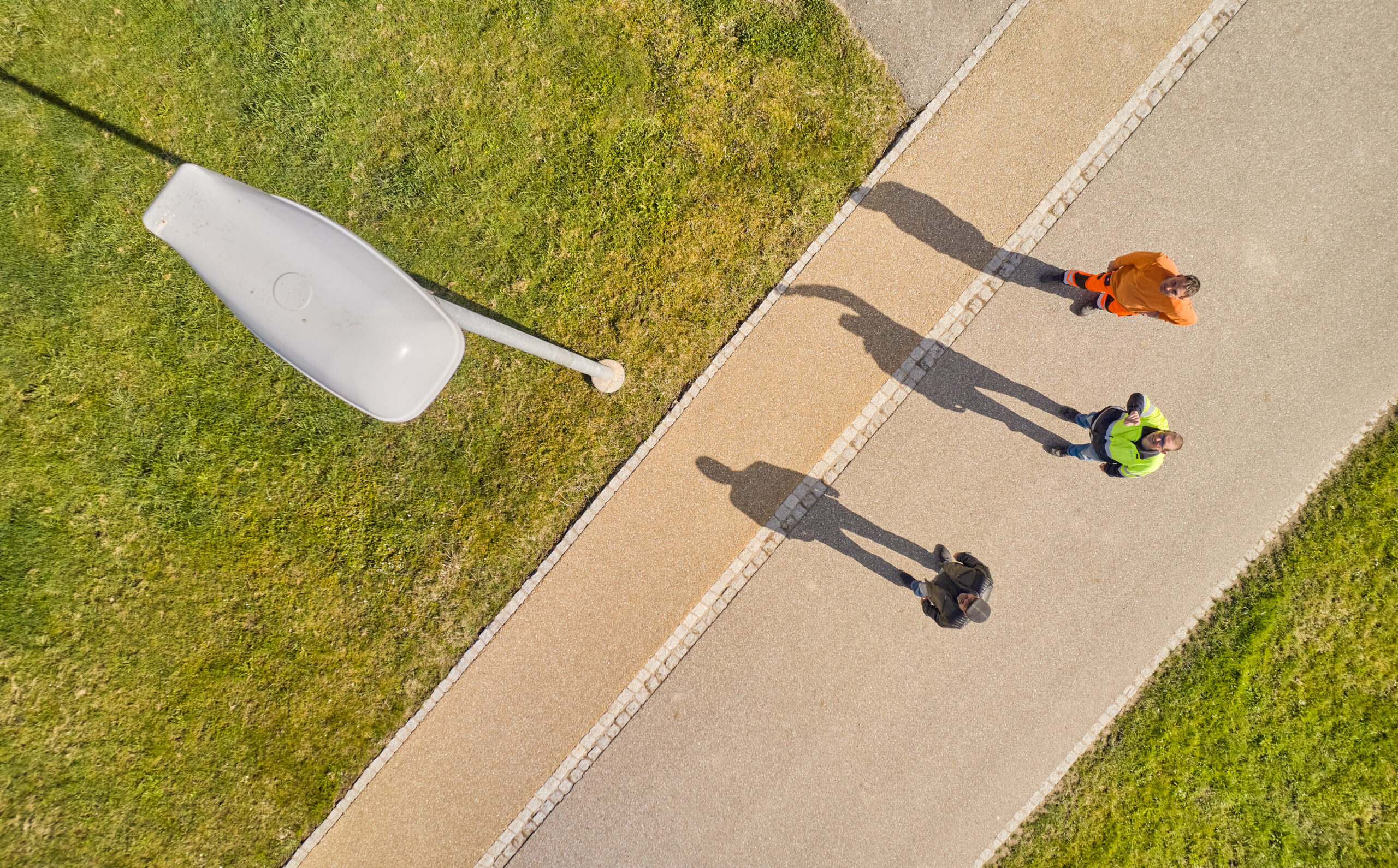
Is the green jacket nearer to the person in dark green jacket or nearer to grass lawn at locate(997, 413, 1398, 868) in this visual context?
the person in dark green jacket

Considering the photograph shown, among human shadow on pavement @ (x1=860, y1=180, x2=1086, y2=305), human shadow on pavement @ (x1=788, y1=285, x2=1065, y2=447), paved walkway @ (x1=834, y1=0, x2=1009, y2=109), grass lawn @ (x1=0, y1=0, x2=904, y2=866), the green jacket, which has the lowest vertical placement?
grass lawn @ (x1=0, y1=0, x2=904, y2=866)

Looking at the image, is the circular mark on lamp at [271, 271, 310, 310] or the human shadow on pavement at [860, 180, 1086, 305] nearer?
the circular mark on lamp at [271, 271, 310, 310]

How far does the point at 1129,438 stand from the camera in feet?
18.0

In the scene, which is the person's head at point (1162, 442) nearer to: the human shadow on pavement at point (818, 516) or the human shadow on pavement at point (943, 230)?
the human shadow on pavement at point (943, 230)

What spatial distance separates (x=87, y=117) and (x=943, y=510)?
9287 millimetres

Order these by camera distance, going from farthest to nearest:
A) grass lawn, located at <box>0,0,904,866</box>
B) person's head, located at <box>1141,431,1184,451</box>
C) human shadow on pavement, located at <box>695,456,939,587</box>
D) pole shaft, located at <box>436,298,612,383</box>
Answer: human shadow on pavement, located at <box>695,456,939,587</box>, grass lawn, located at <box>0,0,904,866</box>, person's head, located at <box>1141,431,1184,451</box>, pole shaft, located at <box>436,298,612,383</box>

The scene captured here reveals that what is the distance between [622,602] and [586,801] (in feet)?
6.47

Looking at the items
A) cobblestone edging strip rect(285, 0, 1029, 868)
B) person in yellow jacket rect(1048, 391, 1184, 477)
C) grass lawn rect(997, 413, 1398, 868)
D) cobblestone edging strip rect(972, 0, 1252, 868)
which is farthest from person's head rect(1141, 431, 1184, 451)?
grass lawn rect(997, 413, 1398, 868)

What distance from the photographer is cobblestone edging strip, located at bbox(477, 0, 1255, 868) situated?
254 inches

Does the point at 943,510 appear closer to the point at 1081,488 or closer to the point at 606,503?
the point at 1081,488

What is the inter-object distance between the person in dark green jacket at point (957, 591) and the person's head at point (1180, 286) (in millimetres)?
2725

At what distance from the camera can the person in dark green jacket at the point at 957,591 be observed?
548 cm

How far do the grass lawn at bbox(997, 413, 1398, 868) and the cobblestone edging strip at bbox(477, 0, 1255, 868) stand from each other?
0.59m

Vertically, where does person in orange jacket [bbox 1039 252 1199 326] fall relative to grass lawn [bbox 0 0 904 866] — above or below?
above
